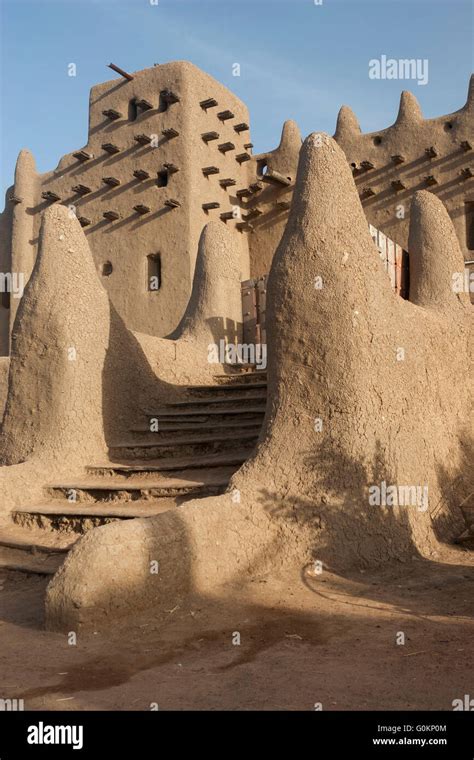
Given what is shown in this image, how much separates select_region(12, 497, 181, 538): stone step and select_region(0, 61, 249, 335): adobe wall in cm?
1035

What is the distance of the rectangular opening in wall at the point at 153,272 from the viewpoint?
16958 millimetres

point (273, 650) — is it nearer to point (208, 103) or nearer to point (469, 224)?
point (469, 224)

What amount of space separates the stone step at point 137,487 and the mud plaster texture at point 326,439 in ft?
1.64

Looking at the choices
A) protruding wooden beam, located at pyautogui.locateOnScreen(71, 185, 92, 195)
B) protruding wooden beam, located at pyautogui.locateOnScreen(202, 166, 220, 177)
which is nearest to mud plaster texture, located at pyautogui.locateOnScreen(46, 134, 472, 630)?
protruding wooden beam, located at pyautogui.locateOnScreen(202, 166, 220, 177)

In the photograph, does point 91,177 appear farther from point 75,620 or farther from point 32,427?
point 75,620

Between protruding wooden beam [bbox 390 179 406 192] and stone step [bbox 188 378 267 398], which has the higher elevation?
protruding wooden beam [bbox 390 179 406 192]

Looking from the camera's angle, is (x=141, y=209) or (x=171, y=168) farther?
(x=141, y=209)

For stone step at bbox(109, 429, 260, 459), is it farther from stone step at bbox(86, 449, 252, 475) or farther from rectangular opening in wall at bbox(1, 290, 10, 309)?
rectangular opening in wall at bbox(1, 290, 10, 309)

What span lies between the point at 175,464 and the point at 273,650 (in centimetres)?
293

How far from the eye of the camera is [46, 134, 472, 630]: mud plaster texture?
496 cm

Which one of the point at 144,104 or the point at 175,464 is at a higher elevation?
the point at 144,104

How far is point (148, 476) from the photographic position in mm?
6645

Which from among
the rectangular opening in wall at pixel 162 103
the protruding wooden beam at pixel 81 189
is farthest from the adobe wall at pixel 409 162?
the protruding wooden beam at pixel 81 189

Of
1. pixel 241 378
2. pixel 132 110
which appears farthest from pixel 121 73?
pixel 241 378
